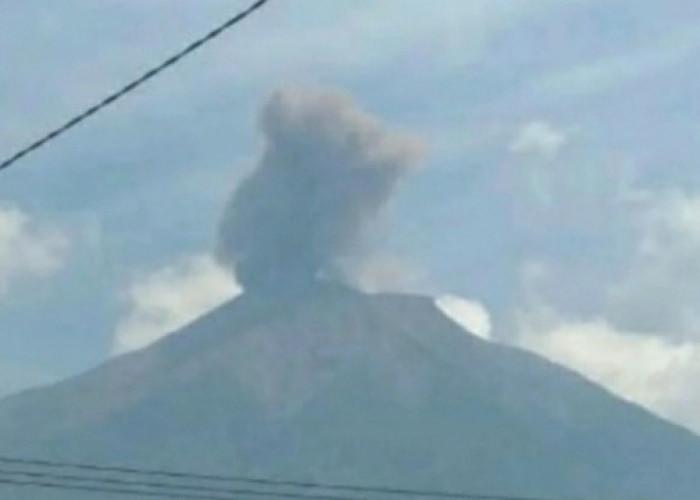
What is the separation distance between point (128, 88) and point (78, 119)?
2.41 ft

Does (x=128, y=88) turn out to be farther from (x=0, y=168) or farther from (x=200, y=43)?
(x=0, y=168)

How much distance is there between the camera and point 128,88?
20516 mm

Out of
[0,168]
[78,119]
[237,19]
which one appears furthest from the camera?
[0,168]

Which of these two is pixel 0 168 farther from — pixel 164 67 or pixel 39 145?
pixel 164 67

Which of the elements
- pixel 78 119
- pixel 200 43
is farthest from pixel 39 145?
pixel 200 43

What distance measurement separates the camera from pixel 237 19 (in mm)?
19516

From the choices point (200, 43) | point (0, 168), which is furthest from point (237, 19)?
point (0, 168)

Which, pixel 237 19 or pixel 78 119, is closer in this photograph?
pixel 237 19

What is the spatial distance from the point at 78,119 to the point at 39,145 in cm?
90

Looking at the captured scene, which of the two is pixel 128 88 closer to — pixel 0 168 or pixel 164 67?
pixel 164 67

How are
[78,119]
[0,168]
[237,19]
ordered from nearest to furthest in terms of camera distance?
1. [237,19]
2. [78,119]
3. [0,168]

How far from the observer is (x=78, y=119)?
2100cm

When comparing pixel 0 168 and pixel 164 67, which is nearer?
pixel 164 67

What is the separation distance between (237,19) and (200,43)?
46 centimetres
